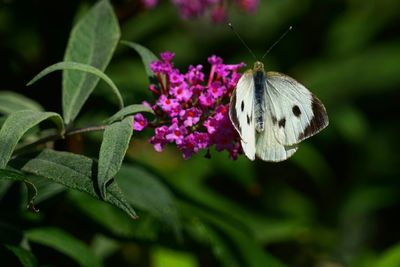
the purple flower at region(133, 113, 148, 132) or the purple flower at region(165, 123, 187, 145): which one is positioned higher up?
the purple flower at region(165, 123, 187, 145)

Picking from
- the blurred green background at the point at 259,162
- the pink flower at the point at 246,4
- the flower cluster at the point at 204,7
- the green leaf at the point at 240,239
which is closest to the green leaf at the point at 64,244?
the blurred green background at the point at 259,162

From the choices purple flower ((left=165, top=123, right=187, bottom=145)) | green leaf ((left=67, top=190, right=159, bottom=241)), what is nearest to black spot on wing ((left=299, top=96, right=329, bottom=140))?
purple flower ((left=165, top=123, right=187, bottom=145))

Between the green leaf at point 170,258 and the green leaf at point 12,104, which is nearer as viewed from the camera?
the green leaf at point 12,104

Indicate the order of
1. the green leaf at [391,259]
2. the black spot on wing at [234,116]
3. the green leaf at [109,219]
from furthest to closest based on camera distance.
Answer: the green leaf at [391,259], the green leaf at [109,219], the black spot on wing at [234,116]

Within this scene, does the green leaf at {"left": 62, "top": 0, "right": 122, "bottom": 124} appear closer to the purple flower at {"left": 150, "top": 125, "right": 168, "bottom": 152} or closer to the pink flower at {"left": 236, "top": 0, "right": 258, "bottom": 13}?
the purple flower at {"left": 150, "top": 125, "right": 168, "bottom": 152}

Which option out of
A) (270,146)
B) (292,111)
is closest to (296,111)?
(292,111)

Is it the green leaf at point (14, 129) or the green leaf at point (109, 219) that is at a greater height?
the green leaf at point (14, 129)

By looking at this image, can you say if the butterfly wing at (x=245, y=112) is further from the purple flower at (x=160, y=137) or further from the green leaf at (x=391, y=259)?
the green leaf at (x=391, y=259)

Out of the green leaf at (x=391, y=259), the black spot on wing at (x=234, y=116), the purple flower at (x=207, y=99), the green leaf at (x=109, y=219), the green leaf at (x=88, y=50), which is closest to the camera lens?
the black spot on wing at (x=234, y=116)

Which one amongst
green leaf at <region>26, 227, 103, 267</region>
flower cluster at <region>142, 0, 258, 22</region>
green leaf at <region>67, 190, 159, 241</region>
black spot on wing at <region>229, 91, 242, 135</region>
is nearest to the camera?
black spot on wing at <region>229, 91, 242, 135</region>
